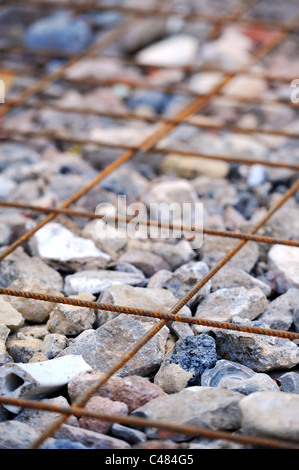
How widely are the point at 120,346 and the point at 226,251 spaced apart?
582mm

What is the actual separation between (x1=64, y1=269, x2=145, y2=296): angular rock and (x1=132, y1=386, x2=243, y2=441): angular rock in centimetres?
53

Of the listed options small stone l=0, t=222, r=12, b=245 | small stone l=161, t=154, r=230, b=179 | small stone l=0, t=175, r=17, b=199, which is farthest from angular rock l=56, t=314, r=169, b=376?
small stone l=161, t=154, r=230, b=179

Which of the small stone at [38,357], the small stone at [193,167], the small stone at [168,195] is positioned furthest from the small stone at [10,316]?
the small stone at [193,167]

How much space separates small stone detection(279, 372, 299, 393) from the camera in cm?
156

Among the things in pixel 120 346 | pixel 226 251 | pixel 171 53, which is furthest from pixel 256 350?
pixel 171 53

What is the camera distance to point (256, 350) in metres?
1.66

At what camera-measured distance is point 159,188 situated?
253 cm

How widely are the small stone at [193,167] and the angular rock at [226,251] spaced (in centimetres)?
55

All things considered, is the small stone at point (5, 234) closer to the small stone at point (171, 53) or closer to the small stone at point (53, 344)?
the small stone at point (53, 344)

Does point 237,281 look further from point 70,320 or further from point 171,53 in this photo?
point 171,53

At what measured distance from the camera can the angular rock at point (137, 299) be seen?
185 cm

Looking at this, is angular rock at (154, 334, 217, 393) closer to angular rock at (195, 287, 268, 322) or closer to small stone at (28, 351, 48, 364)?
angular rock at (195, 287, 268, 322)

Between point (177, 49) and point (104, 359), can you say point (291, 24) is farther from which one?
point (104, 359)

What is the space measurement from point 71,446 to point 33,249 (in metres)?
0.90
